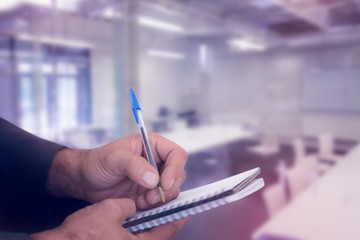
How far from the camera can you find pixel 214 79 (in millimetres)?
3207

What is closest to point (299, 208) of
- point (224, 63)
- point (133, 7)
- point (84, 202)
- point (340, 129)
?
point (84, 202)

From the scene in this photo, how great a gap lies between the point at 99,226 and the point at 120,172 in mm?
116

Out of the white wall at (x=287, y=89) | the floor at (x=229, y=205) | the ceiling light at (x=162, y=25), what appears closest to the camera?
the floor at (x=229, y=205)

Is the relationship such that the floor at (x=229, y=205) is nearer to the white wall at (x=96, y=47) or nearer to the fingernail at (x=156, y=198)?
the fingernail at (x=156, y=198)

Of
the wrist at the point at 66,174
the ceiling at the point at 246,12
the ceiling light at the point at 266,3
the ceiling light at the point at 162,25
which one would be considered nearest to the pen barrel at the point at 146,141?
the wrist at the point at 66,174

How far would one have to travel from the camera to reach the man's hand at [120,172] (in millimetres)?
406

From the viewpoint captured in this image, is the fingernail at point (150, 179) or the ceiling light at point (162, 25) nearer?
the fingernail at point (150, 179)

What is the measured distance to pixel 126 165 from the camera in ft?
1.42

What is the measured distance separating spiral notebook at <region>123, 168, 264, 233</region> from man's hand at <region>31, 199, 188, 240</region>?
1 cm

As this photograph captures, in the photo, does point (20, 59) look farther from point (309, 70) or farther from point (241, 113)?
point (309, 70)

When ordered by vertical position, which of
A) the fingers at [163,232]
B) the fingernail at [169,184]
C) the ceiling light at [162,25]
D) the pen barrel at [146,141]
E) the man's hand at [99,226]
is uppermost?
the ceiling light at [162,25]

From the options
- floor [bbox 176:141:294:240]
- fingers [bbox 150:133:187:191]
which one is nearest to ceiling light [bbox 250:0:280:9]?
floor [bbox 176:141:294:240]

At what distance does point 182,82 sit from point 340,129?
288 centimetres

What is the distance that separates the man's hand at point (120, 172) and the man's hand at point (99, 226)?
0.14 feet
